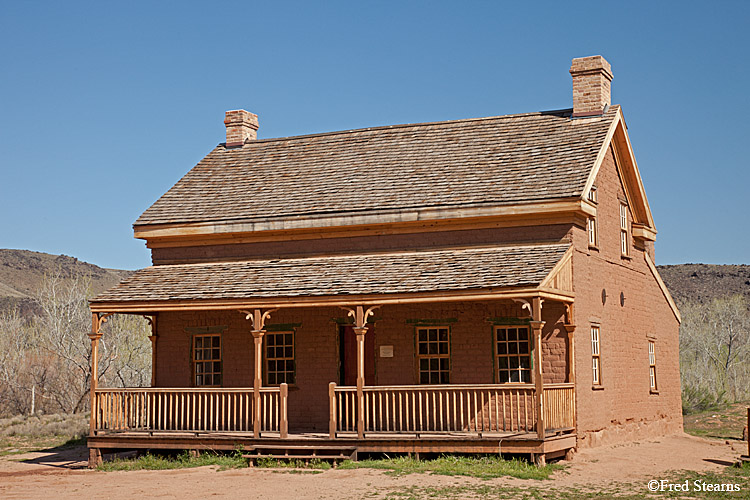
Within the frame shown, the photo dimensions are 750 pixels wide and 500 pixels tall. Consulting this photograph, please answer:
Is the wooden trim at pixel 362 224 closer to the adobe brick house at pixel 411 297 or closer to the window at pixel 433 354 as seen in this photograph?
the adobe brick house at pixel 411 297

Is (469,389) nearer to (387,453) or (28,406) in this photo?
(387,453)

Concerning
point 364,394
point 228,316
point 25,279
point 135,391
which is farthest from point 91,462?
point 25,279

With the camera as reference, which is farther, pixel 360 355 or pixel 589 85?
pixel 589 85

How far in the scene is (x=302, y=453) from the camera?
1856 centimetres

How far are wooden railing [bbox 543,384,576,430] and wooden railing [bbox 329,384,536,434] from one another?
30 cm

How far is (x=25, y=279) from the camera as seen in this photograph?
94.2 m

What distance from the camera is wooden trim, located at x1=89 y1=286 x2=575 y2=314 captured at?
17.3 meters

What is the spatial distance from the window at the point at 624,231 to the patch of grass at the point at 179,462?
424 inches

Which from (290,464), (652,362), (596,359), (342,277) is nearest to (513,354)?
(596,359)

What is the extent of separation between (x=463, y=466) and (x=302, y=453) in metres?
3.40

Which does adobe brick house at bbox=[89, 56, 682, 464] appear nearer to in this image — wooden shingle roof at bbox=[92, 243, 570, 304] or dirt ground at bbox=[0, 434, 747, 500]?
wooden shingle roof at bbox=[92, 243, 570, 304]

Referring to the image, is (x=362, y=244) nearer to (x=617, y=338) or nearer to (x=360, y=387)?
(x=360, y=387)

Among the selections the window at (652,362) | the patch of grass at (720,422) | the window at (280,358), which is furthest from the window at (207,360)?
the patch of grass at (720,422)

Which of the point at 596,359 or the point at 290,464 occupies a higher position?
the point at 596,359
